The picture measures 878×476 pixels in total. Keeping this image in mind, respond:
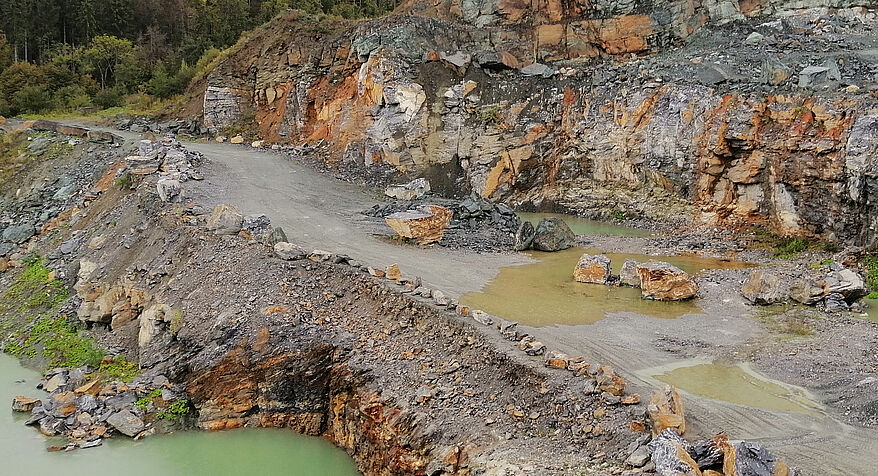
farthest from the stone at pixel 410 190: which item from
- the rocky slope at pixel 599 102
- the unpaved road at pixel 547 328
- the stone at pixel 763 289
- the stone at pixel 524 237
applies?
the stone at pixel 763 289

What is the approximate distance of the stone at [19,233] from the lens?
67.5 ft

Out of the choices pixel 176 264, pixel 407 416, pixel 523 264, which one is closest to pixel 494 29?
pixel 523 264

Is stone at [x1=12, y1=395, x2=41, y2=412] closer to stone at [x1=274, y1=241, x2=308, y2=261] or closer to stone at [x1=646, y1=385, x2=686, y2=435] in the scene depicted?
stone at [x1=274, y1=241, x2=308, y2=261]

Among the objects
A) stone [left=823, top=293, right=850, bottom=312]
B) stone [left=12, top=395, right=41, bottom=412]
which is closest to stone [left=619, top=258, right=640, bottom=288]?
stone [left=823, top=293, right=850, bottom=312]

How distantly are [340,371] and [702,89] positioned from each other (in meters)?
16.0

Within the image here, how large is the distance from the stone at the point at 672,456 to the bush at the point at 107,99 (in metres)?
38.8

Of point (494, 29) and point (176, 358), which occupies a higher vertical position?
point (494, 29)

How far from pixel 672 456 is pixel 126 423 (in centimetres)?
815

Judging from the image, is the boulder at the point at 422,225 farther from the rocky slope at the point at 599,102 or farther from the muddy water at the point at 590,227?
the rocky slope at the point at 599,102

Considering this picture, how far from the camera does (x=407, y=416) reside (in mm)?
9656

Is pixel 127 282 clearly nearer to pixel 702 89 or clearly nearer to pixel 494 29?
pixel 702 89

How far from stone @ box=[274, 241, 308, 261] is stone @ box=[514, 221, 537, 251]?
6.44 meters

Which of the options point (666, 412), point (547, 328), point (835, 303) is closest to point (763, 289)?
point (835, 303)

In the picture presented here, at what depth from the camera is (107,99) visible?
3950 centimetres
